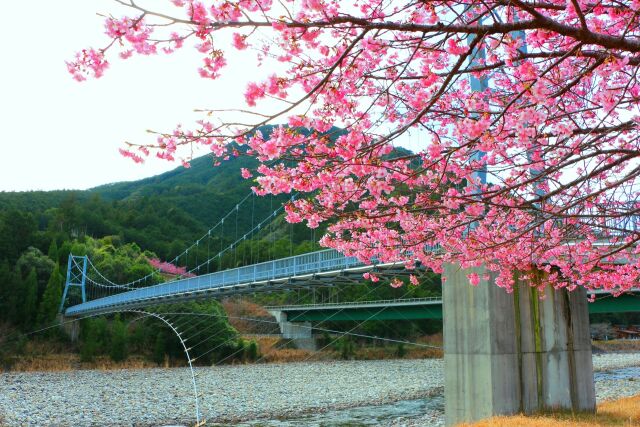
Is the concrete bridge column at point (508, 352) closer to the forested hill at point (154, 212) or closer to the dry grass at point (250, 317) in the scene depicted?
the dry grass at point (250, 317)

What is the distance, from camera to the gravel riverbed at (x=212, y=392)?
14.6 meters

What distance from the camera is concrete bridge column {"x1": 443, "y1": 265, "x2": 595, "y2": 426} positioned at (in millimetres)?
8422

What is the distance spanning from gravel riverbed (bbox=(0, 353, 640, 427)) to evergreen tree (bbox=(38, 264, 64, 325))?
287 inches

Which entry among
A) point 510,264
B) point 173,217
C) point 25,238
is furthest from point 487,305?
point 173,217

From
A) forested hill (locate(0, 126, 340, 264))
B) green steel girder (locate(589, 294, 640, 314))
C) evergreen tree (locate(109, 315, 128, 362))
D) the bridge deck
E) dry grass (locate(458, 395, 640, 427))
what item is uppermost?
forested hill (locate(0, 126, 340, 264))

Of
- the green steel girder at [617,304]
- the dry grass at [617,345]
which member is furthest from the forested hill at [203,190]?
the green steel girder at [617,304]

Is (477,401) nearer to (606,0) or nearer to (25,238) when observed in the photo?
(606,0)

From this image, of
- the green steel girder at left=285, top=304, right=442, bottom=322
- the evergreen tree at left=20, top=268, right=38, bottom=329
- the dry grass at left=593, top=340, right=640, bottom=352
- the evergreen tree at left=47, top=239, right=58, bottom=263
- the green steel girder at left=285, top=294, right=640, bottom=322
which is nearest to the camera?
the green steel girder at left=285, top=294, right=640, bottom=322

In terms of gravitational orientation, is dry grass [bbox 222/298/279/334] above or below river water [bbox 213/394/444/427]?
above

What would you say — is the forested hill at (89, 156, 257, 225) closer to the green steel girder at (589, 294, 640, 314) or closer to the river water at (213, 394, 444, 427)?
the green steel girder at (589, 294, 640, 314)

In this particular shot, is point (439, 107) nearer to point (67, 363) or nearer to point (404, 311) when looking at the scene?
point (404, 311)

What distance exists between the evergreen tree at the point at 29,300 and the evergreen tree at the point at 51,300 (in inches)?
16.5

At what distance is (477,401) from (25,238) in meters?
35.9

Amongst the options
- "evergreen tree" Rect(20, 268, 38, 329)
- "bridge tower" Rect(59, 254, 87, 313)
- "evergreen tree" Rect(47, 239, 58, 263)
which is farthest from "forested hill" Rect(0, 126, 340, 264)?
"evergreen tree" Rect(20, 268, 38, 329)
